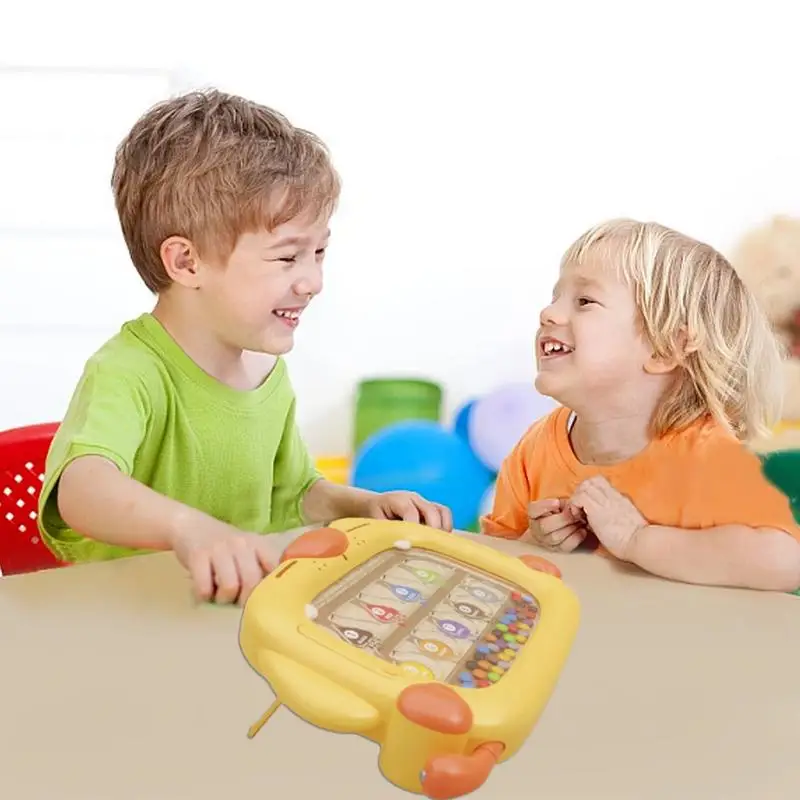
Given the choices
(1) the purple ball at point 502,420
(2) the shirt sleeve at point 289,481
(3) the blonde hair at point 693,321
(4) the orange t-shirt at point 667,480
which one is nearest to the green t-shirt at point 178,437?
(2) the shirt sleeve at point 289,481

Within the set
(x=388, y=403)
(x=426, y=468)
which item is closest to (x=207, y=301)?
(x=426, y=468)

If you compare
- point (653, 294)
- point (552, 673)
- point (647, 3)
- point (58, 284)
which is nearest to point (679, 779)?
point (552, 673)

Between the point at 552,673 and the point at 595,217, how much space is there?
182cm

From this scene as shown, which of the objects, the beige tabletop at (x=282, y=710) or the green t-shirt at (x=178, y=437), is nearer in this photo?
the beige tabletop at (x=282, y=710)

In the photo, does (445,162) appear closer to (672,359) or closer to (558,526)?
(672,359)

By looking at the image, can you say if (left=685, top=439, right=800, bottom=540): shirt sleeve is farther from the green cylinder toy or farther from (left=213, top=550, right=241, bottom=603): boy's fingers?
the green cylinder toy

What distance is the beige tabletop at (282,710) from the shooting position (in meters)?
0.42

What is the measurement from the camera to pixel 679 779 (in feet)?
1.44

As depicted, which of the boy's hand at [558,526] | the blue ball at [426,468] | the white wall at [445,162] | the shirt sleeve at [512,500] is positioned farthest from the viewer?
the white wall at [445,162]

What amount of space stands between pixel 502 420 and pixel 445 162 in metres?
0.61

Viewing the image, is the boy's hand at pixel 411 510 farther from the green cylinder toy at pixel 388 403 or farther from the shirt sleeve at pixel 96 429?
the green cylinder toy at pixel 388 403

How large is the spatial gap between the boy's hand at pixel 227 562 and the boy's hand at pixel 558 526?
269mm

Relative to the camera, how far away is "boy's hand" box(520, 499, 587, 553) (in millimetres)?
776

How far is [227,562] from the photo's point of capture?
0.57 m
